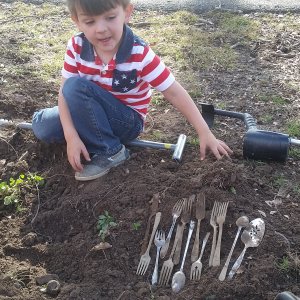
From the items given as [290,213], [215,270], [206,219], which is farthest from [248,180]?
[215,270]

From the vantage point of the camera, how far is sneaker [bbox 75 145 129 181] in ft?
10.7

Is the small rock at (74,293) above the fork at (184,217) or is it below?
below

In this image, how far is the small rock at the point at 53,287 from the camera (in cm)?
251

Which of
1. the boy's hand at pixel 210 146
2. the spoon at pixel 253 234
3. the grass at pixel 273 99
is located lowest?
the grass at pixel 273 99

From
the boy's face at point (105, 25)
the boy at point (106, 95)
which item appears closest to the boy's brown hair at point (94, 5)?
the boy's face at point (105, 25)

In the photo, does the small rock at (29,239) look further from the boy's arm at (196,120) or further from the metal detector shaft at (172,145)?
the boy's arm at (196,120)

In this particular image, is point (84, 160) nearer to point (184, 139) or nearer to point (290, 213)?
point (184, 139)

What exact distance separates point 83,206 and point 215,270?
90cm

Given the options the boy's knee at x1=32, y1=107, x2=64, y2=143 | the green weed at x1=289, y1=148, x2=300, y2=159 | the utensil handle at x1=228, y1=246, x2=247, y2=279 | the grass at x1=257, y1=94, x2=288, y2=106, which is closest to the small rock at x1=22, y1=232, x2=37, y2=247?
the boy's knee at x1=32, y1=107, x2=64, y2=143

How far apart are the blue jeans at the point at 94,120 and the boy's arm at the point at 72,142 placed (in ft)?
0.12

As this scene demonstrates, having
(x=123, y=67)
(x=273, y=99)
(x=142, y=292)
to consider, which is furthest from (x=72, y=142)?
(x=273, y=99)

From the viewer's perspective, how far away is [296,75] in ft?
15.7

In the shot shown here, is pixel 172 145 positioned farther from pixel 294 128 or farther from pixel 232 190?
pixel 294 128

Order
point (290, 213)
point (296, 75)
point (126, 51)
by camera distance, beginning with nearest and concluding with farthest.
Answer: point (290, 213) < point (126, 51) < point (296, 75)
